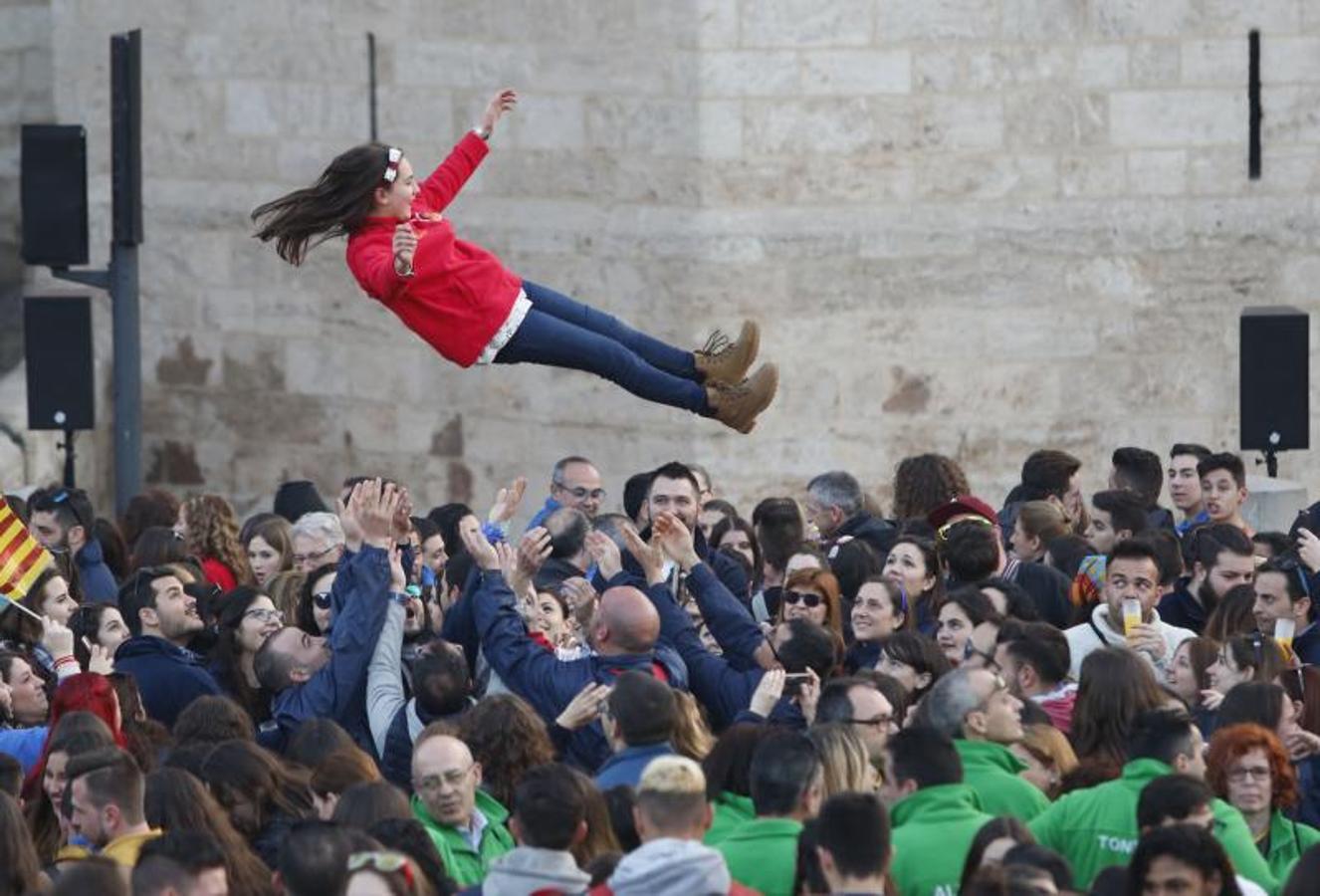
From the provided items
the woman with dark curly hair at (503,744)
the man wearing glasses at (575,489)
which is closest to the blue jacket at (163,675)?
the woman with dark curly hair at (503,744)

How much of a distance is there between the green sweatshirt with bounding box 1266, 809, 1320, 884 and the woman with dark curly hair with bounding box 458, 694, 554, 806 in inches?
79.6

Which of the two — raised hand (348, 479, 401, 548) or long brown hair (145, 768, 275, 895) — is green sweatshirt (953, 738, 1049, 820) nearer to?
long brown hair (145, 768, 275, 895)

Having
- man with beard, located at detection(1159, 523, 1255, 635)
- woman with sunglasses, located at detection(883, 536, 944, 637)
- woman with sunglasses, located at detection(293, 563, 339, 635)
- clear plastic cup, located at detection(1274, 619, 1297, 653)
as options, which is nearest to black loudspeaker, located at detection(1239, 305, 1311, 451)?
man with beard, located at detection(1159, 523, 1255, 635)

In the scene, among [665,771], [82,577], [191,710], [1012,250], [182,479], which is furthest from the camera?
[182,479]

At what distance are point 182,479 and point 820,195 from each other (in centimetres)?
485

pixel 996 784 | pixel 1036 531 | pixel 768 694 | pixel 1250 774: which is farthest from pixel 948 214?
Answer: pixel 996 784

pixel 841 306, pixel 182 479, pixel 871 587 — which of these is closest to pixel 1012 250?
pixel 841 306

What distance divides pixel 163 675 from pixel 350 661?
0.76m

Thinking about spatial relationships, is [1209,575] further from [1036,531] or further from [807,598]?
[807,598]

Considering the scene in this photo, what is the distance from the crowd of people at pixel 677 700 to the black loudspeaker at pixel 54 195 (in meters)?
3.32

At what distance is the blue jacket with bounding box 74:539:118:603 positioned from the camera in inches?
523

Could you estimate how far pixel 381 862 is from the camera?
286 inches

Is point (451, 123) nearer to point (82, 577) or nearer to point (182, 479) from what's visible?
point (182, 479)

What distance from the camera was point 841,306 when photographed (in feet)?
57.1
